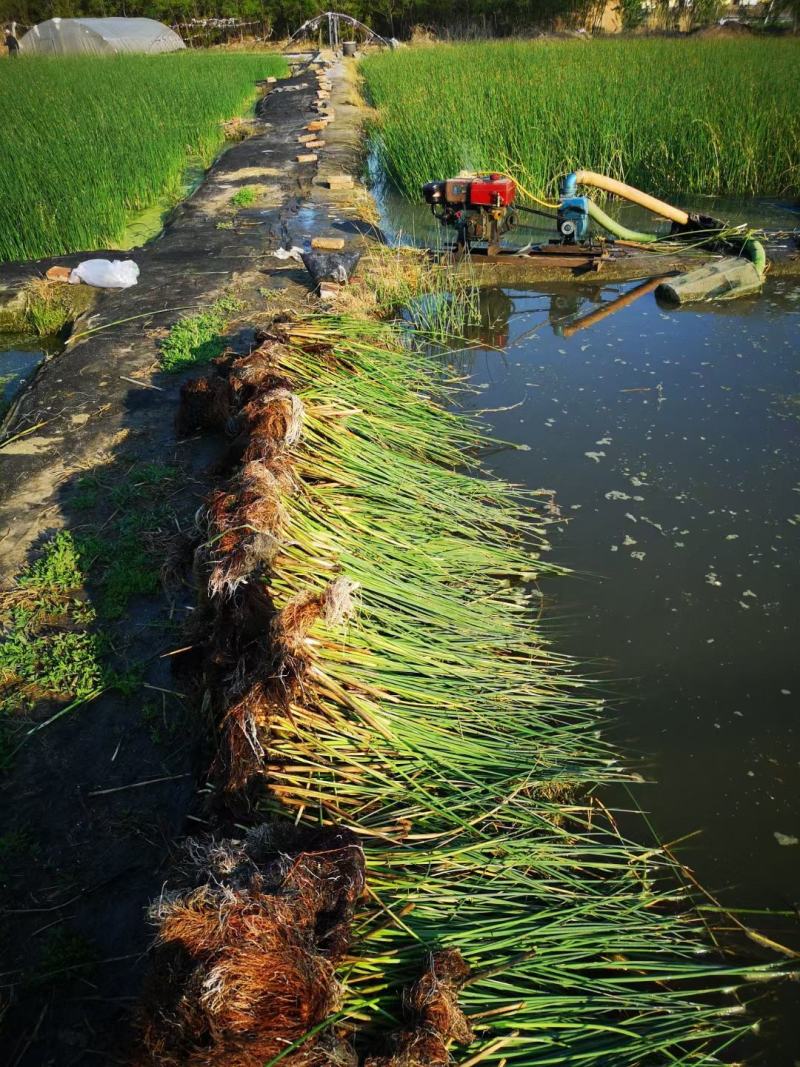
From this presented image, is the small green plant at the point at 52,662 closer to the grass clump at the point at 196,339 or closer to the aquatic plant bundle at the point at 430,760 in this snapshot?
the aquatic plant bundle at the point at 430,760

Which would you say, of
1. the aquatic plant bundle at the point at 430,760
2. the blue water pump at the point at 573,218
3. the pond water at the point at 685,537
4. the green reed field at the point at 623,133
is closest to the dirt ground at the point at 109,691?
the aquatic plant bundle at the point at 430,760

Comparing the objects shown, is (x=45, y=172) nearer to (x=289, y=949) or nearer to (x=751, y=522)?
(x=751, y=522)

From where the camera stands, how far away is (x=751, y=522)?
11.1ft

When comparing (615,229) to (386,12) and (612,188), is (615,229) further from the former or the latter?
(386,12)

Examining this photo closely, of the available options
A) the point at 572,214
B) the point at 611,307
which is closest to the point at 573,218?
the point at 572,214

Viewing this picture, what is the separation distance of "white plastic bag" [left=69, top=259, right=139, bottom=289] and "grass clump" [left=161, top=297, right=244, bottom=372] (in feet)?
3.30

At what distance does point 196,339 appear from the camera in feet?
15.5

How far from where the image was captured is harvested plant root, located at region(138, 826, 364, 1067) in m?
1.12

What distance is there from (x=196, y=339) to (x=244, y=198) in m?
3.88

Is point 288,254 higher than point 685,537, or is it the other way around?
point 288,254

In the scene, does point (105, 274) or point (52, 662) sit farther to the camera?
point (105, 274)

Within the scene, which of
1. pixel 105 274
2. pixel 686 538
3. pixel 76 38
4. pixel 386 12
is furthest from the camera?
pixel 386 12

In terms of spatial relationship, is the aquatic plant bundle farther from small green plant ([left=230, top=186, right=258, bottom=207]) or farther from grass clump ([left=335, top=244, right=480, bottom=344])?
small green plant ([left=230, top=186, right=258, bottom=207])

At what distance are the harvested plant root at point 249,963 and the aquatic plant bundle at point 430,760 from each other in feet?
0.19
